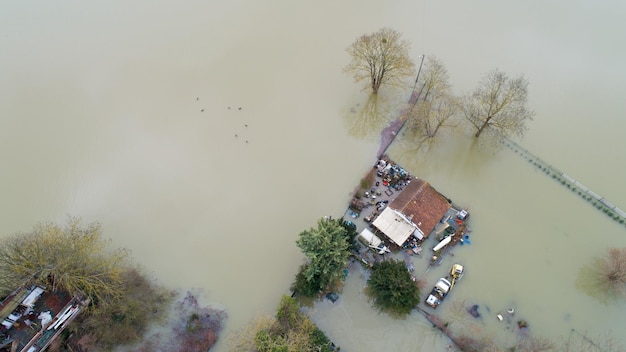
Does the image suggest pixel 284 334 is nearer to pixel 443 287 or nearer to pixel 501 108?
pixel 443 287

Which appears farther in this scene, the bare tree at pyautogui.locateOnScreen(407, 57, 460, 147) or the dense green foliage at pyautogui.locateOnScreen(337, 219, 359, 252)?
the bare tree at pyautogui.locateOnScreen(407, 57, 460, 147)

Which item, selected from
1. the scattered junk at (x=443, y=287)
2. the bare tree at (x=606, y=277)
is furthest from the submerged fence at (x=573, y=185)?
the scattered junk at (x=443, y=287)

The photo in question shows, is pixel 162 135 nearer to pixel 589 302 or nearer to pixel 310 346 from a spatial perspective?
pixel 310 346

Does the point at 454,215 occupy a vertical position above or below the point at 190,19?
below

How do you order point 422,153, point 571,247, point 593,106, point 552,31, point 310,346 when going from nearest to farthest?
point 310,346
point 571,247
point 422,153
point 593,106
point 552,31

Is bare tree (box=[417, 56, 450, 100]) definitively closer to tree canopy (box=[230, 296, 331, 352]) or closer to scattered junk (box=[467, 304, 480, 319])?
scattered junk (box=[467, 304, 480, 319])

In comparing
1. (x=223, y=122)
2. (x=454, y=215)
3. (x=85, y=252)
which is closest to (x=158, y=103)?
(x=223, y=122)

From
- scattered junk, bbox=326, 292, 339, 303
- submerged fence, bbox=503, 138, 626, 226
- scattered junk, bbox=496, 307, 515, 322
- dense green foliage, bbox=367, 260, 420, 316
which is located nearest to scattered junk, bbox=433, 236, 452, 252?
dense green foliage, bbox=367, 260, 420, 316
